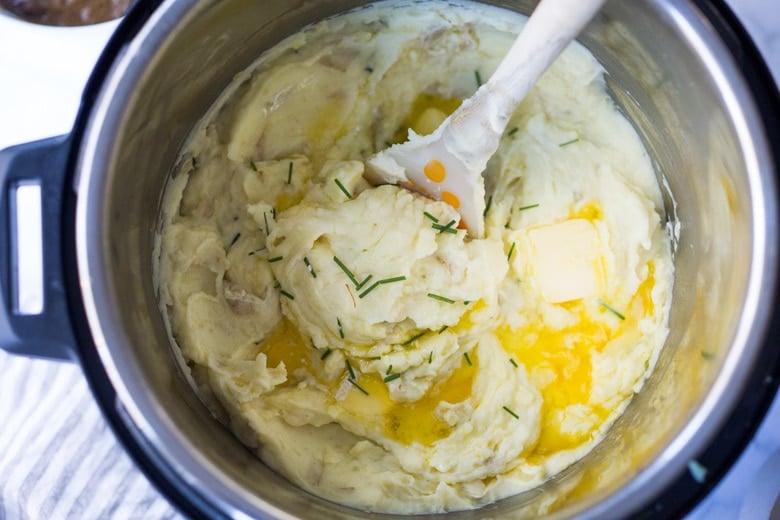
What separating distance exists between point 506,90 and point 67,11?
910 mm

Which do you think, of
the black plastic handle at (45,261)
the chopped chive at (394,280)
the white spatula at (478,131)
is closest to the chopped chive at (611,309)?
the white spatula at (478,131)

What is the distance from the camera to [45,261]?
3.26 feet

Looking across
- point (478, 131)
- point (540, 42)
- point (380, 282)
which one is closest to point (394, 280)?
point (380, 282)

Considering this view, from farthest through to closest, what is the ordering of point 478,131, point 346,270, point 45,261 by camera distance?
point 346,270
point 478,131
point 45,261

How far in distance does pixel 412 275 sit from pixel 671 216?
44cm

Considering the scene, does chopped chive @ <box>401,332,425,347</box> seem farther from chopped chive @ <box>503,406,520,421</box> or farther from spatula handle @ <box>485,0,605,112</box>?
spatula handle @ <box>485,0,605,112</box>

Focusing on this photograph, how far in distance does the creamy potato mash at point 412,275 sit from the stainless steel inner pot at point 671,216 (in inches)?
1.6

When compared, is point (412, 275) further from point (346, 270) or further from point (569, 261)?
point (569, 261)

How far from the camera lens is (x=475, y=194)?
1240mm

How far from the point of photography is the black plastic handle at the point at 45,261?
38.7 inches

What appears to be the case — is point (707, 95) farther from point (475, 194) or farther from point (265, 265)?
point (265, 265)

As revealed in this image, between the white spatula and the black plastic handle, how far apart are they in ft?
1.65

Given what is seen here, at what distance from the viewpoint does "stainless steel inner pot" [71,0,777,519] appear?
977mm

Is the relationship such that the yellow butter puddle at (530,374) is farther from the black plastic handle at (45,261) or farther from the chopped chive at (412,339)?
the black plastic handle at (45,261)
